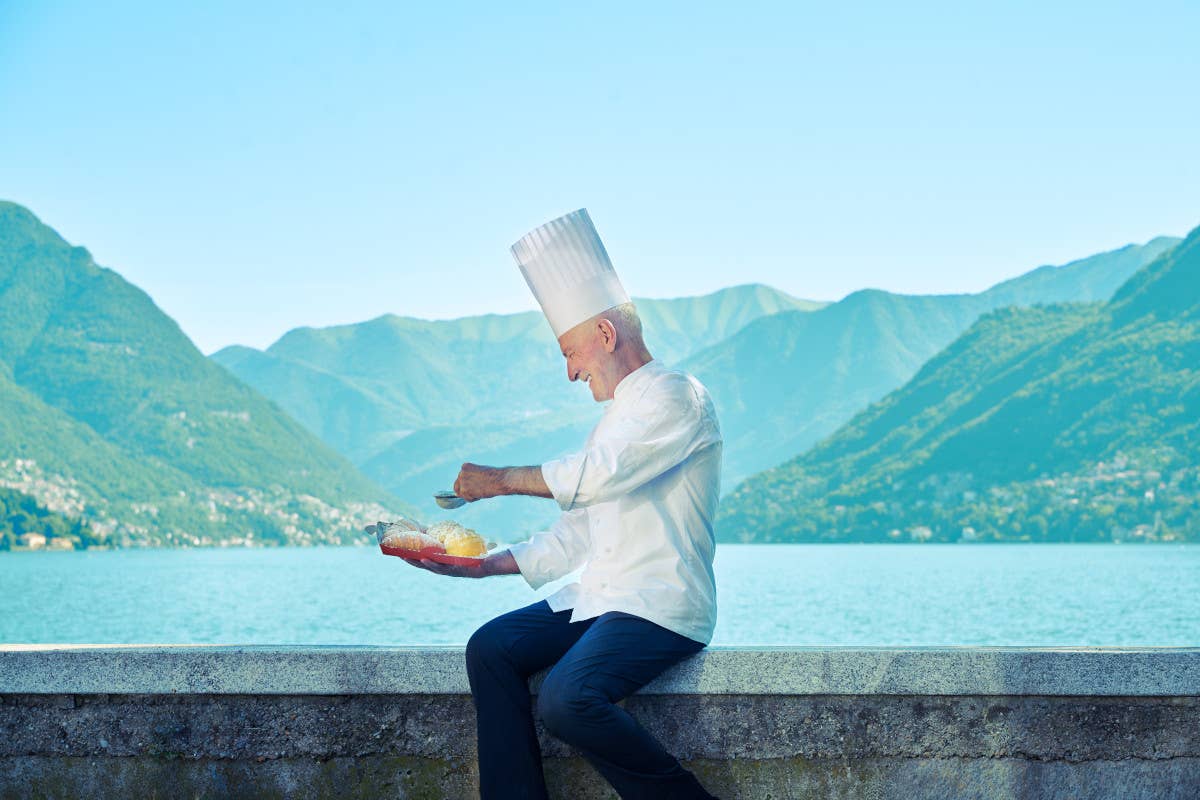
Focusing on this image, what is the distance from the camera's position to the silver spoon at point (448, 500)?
147 inches

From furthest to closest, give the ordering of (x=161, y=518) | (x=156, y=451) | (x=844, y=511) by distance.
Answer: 1. (x=156, y=451)
2. (x=161, y=518)
3. (x=844, y=511)

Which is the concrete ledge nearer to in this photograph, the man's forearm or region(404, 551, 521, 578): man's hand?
region(404, 551, 521, 578): man's hand

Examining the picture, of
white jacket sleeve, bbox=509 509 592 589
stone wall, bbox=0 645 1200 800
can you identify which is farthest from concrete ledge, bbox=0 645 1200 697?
white jacket sleeve, bbox=509 509 592 589

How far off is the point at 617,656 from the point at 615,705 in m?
0.13

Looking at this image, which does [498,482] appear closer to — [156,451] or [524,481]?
[524,481]

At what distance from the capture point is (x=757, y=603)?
5741 cm

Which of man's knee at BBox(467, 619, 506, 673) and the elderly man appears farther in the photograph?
man's knee at BBox(467, 619, 506, 673)

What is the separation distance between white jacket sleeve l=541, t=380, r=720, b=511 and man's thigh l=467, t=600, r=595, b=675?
366 mm

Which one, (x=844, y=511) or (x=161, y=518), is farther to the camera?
(x=161, y=518)

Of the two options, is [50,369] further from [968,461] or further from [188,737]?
[188,737]

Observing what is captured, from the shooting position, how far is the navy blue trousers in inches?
140

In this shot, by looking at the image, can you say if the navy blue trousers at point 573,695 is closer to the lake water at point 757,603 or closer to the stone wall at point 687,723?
the stone wall at point 687,723

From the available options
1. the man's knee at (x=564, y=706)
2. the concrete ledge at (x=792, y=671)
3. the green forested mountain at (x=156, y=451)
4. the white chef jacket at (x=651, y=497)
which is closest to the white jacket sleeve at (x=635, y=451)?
the white chef jacket at (x=651, y=497)

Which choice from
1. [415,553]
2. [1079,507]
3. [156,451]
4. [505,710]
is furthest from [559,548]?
[156,451]
